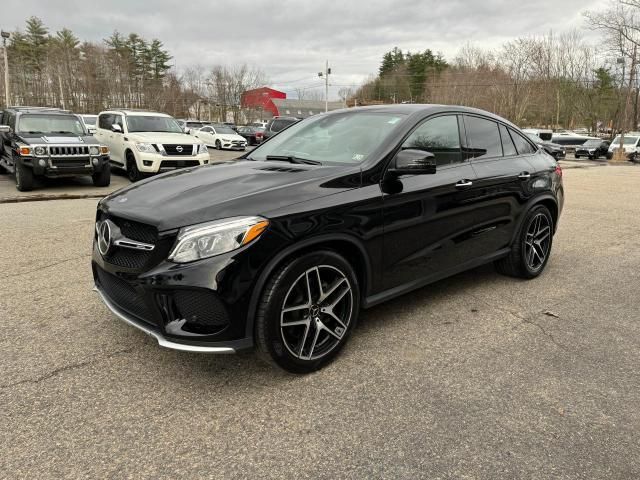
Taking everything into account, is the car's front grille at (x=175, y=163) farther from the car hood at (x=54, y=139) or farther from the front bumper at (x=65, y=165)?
the car hood at (x=54, y=139)

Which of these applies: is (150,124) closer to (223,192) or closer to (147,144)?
(147,144)

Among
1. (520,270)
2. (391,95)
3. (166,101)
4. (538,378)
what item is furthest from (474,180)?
(391,95)

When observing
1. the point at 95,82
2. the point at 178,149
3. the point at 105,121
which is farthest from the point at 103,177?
the point at 95,82

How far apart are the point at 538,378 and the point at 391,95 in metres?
84.4

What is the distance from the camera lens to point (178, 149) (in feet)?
38.8

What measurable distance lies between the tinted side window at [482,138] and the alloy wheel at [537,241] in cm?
84

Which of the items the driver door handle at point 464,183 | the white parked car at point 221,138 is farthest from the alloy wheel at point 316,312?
the white parked car at point 221,138

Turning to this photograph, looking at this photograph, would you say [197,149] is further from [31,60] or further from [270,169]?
[31,60]

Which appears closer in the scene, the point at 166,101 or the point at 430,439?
the point at 430,439

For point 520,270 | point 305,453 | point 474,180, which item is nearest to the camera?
point 305,453

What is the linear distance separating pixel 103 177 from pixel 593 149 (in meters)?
31.2

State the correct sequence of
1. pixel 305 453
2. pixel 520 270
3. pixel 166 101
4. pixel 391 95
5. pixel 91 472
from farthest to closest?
pixel 391 95 → pixel 166 101 → pixel 520 270 → pixel 305 453 → pixel 91 472

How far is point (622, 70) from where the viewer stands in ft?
114

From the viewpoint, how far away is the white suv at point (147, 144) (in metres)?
11.6
